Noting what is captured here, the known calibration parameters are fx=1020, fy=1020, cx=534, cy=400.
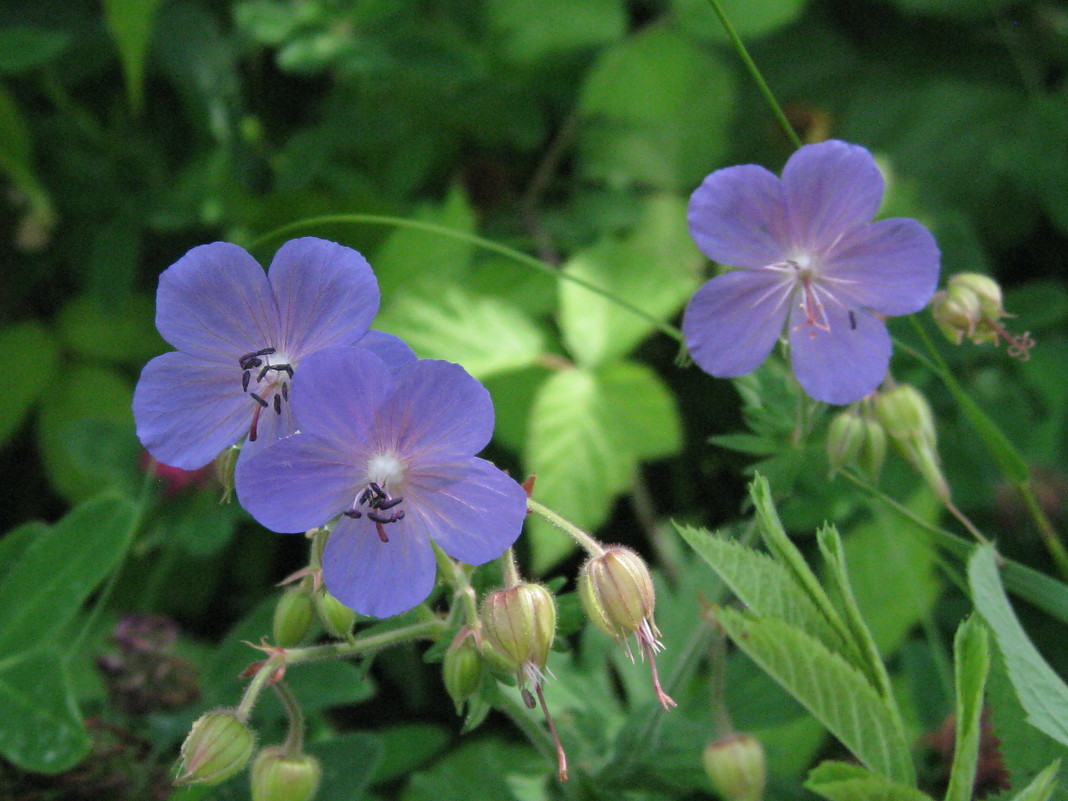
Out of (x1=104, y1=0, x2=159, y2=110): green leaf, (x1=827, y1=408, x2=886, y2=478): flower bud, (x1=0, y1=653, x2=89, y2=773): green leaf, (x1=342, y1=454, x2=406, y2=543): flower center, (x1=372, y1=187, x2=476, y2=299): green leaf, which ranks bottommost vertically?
(x1=827, y1=408, x2=886, y2=478): flower bud

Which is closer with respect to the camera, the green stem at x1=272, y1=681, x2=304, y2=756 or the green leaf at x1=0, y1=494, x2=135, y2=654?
the green stem at x1=272, y1=681, x2=304, y2=756

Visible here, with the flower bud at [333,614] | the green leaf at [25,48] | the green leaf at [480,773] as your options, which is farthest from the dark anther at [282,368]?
the green leaf at [25,48]

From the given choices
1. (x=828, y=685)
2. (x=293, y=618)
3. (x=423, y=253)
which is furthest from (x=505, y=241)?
(x=828, y=685)

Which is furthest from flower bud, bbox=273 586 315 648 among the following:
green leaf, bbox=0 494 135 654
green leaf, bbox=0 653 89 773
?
green leaf, bbox=0 494 135 654

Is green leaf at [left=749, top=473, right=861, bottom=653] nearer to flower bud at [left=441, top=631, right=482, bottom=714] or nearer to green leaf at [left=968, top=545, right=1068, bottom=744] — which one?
green leaf at [left=968, top=545, right=1068, bottom=744]

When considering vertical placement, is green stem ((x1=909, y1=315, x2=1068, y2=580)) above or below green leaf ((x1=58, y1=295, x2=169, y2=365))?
below
